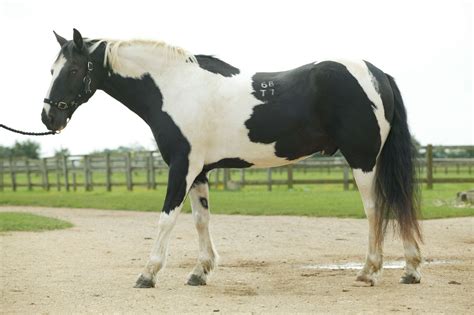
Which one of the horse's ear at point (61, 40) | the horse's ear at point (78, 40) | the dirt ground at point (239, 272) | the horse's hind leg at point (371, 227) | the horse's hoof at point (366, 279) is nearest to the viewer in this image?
the dirt ground at point (239, 272)

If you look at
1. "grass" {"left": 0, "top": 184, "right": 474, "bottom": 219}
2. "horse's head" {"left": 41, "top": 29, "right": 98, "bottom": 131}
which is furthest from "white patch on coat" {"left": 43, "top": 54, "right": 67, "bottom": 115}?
"grass" {"left": 0, "top": 184, "right": 474, "bottom": 219}

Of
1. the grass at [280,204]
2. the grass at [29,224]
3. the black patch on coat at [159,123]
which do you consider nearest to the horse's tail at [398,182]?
the black patch on coat at [159,123]

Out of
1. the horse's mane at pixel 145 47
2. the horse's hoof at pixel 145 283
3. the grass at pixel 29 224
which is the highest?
the horse's mane at pixel 145 47

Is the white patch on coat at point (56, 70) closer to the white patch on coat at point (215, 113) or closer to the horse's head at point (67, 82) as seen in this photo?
the horse's head at point (67, 82)

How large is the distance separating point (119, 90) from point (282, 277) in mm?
2461

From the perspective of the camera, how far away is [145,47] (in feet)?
23.4

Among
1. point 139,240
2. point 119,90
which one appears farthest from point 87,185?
point 119,90

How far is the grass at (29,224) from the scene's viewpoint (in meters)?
13.0

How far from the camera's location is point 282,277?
7004mm

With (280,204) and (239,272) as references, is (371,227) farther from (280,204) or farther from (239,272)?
(280,204)

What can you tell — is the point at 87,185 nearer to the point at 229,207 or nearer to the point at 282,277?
the point at 229,207

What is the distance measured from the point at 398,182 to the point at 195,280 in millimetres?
2099

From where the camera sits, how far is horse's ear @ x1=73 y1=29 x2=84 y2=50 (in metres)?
6.91

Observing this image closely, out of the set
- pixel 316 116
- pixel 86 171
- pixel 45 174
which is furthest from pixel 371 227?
pixel 45 174
